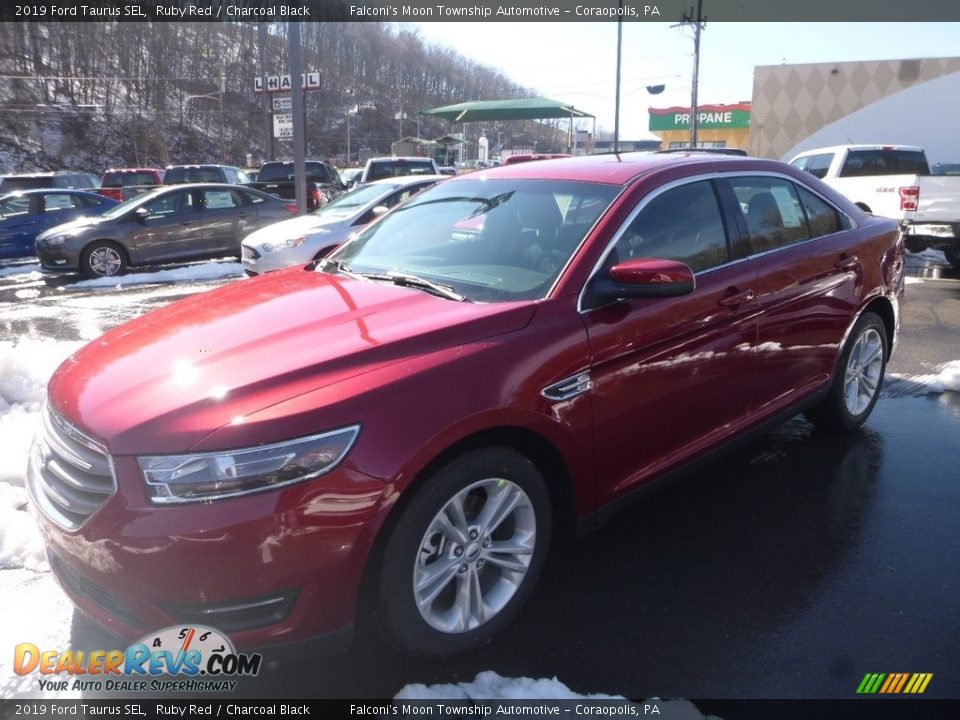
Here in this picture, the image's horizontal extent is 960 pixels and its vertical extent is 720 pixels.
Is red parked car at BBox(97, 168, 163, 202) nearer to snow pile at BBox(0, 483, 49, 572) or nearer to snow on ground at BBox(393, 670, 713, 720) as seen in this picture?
snow pile at BBox(0, 483, 49, 572)

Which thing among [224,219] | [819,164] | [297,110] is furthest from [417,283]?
[819,164]

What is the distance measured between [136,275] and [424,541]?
1192cm

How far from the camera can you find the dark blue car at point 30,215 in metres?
14.3

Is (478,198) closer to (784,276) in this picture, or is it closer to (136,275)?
(784,276)

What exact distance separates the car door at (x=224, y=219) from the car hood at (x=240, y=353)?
432 inches

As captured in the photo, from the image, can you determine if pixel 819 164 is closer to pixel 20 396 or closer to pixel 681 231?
pixel 681 231

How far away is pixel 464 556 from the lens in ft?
8.59

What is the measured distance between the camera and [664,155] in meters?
4.09

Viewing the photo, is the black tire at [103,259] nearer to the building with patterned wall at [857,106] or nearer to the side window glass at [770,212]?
the side window glass at [770,212]

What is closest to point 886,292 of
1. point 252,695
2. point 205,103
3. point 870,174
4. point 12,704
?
point 252,695

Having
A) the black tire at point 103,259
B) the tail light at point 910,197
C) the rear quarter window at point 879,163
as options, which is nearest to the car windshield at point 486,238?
the tail light at point 910,197

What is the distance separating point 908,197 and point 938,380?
676 centimetres

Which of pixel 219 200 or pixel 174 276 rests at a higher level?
pixel 219 200

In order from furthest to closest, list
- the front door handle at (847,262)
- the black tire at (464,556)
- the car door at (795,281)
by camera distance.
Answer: the front door handle at (847,262) → the car door at (795,281) → the black tire at (464,556)
